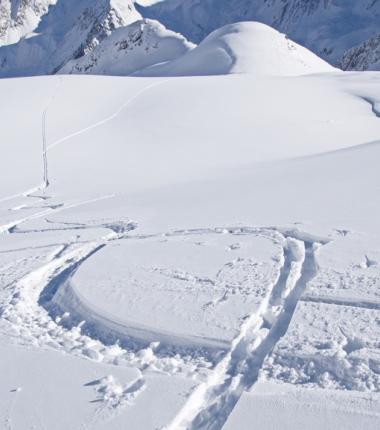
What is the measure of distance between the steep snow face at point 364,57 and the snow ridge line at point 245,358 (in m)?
73.0

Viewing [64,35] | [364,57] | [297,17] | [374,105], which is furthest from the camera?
[64,35]

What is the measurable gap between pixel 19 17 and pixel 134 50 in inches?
3668

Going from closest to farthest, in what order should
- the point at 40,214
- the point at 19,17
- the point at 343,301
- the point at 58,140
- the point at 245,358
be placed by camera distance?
the point at 245,358 < the point at 343,301 < the point at 40,214 < the point at 58,140 < the point at 19,17

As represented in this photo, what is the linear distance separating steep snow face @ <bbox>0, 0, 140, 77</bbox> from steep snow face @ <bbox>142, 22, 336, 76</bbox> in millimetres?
61794

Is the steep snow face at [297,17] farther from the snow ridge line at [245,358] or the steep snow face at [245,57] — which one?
the snow ridge line at [245,358]

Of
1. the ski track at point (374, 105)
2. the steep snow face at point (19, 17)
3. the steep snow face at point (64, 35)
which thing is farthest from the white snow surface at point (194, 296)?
the steep snow face at point (19, 17)

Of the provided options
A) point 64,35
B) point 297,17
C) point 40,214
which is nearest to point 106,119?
point 40,214

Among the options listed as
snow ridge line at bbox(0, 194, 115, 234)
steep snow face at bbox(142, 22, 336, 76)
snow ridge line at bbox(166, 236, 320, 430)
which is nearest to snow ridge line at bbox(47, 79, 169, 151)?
snow ridge line at bbox(0, 194, 115, 234)

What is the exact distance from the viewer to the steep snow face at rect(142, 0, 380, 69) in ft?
327

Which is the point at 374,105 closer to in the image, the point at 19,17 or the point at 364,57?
the point at 364,57

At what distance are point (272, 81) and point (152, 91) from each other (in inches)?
205

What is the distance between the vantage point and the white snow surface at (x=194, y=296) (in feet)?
9.12

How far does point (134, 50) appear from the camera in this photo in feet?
201

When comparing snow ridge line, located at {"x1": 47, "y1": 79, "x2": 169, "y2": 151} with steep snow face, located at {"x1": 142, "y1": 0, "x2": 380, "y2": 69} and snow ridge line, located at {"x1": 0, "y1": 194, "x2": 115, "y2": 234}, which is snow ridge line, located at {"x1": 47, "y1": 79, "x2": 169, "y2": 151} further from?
steep snow face, located at {"x1": 142, "y1": 0, "x2": 380, "y2": 69}
